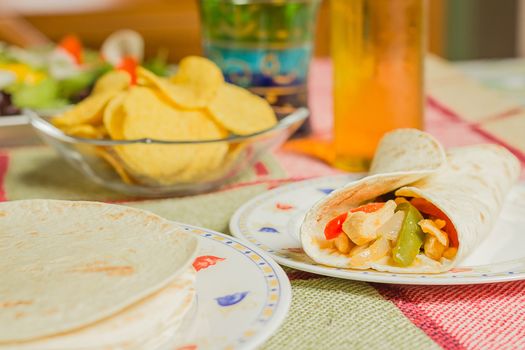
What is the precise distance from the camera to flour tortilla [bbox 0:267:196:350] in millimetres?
688

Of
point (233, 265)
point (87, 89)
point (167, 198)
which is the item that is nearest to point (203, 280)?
point (233, 265)

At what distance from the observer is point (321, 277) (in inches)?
39.2

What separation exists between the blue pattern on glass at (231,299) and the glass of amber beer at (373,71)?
2.37ft

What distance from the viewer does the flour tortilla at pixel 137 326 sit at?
0.69 metres

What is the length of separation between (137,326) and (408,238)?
1.22ft

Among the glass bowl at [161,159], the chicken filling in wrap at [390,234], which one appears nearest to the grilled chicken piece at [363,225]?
Answer: the chicken filling in wrap at [390,234]

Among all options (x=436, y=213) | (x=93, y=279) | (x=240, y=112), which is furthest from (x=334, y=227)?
(x=240, y=112)

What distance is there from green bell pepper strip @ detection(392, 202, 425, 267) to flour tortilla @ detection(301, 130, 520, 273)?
10 millimetres

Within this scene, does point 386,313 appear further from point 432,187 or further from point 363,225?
point 432,187

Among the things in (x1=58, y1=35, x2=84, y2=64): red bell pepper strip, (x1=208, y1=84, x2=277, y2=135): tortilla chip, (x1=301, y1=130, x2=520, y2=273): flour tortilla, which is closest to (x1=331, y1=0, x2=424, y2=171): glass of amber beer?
(x1=208, y1=84, x2=277, y2=135): tortilla chip

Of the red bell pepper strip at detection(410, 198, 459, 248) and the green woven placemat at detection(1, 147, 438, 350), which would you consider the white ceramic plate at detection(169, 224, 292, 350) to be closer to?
the green woven placemat at detection(1, 147, 438, 350)

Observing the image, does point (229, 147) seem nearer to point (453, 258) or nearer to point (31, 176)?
point (31, 176)

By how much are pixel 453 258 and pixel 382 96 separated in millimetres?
605

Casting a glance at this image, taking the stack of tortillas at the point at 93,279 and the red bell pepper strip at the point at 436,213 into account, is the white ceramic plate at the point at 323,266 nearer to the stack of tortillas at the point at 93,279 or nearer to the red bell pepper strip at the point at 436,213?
the red bell pepper strip at the point at 436,213
